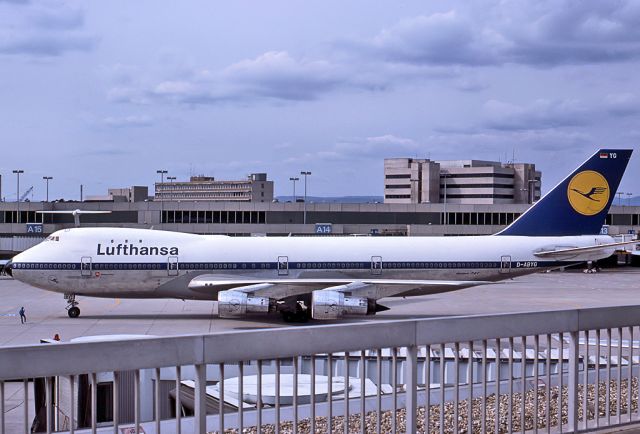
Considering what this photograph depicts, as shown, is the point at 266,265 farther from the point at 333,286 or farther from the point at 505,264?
the point at 505,264

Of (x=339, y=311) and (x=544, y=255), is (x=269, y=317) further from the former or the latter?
(x=544, y=255)

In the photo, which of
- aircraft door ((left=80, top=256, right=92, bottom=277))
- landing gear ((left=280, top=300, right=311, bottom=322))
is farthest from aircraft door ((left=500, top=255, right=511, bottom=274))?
aircraft door ((left=80, top=256, right=92, bottom=277))

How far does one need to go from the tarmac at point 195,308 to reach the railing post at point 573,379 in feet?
80.4

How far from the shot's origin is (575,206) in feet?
125

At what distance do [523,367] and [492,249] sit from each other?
93.0 ft

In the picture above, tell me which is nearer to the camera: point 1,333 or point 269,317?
point 1,333

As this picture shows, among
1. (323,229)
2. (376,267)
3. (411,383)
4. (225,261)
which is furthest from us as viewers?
(323,229)

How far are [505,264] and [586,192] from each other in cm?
547

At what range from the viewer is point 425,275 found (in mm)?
36375

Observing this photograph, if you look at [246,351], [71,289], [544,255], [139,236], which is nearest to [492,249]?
[544,255]

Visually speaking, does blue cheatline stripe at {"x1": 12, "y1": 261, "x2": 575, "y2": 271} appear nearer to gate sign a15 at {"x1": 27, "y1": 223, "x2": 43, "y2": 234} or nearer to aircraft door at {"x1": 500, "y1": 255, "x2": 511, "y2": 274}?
aircraft door at {"x1": 500, "y1": 255, "x2": 511, "y2": 274}

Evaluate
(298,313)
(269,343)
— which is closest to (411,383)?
(269,343)

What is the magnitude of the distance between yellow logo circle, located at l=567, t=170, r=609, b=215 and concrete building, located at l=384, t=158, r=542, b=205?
12303 cm

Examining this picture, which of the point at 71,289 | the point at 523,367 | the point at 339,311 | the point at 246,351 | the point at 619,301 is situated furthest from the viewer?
the point at 619,301
